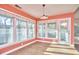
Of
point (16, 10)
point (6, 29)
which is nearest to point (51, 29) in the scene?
point (16, 10)

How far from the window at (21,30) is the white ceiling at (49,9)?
297mm

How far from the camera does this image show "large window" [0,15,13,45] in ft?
7.13

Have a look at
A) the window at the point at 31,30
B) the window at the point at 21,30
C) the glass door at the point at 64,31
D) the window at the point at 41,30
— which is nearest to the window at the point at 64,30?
the glass door at the point at 64,31

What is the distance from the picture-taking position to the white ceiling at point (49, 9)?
Result: 2207mm

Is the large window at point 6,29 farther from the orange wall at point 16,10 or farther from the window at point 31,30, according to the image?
the window at point 31,30

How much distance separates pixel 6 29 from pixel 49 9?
3.40ft

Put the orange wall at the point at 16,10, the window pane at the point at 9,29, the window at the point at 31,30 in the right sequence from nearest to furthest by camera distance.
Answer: the orange wall at the point at 16,10 → the window pane at the point at 9,29 → the window at the point at 31,30

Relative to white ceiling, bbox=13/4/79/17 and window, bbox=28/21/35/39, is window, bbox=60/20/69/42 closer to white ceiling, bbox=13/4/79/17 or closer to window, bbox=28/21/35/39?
white ceiling, bbox=13/4/79/17

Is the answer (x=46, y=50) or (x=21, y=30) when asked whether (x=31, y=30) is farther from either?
(x=46, y=50)

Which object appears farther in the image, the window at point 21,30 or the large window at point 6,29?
the window at point 21,30

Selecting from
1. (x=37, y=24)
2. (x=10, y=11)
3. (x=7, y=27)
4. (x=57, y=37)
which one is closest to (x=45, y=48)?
(x=57, y=37)

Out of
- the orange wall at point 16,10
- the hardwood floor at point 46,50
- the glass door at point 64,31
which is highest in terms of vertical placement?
the orange wall at point 16,10
